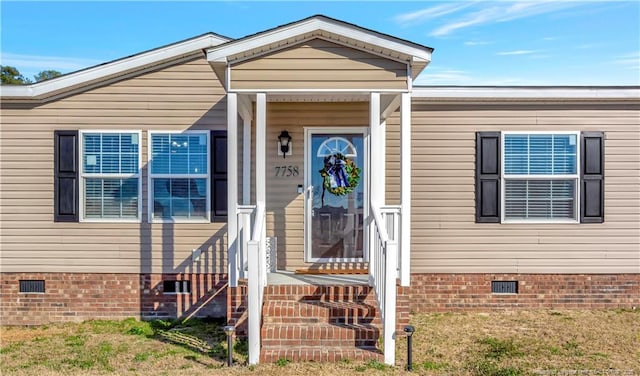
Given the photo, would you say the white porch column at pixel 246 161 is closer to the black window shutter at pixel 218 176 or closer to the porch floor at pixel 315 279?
the black window shutter at pixel 218 176

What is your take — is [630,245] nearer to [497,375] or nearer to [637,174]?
[637,174]

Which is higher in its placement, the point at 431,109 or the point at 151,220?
the point at 431,109

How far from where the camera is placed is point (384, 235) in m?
4.96

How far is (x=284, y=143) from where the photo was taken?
6680mm

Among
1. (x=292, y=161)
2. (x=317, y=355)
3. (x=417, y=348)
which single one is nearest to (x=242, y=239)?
(x=317, y=355)

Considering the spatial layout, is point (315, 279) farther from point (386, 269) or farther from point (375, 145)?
point (375, 145)

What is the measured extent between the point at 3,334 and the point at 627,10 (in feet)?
34.7

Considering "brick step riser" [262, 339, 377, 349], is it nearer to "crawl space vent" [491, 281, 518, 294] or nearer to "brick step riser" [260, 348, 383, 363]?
"brick step riser" [260, 348, 383, 363]

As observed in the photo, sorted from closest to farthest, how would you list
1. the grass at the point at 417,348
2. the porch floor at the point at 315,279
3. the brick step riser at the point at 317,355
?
the grass at the point at 417,348 → the brick step riser at the point at 317,355 → the porch floor at the point at 315,279

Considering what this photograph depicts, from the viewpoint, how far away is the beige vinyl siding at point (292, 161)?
6762 millimetres

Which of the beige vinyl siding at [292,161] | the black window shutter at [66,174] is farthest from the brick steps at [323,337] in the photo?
the black window shutter at [66,174]

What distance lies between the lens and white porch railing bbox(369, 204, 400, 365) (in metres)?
4.68

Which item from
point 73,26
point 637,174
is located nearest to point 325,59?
point 637,174

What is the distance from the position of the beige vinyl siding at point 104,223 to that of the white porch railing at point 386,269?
2.39m
